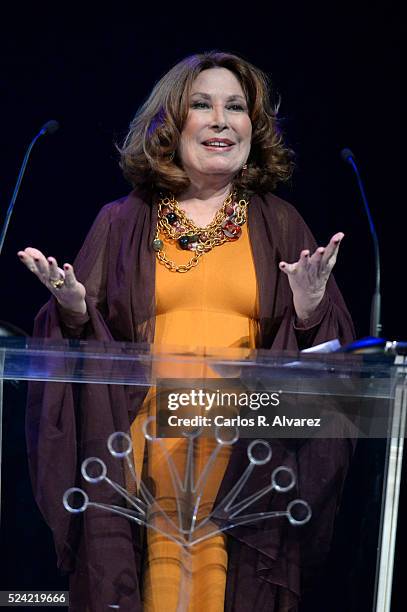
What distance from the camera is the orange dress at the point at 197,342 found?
76.3 inches

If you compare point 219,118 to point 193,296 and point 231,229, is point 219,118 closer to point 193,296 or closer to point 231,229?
point 231,229

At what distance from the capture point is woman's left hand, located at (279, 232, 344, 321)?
216cm

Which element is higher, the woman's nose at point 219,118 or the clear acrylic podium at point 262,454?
the woman's nose at point 219,118

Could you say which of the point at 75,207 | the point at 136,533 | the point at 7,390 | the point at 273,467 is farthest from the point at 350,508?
the point at 75,207

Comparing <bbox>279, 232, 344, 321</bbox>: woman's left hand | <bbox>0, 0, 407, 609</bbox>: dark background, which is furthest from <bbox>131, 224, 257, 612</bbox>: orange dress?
<bbox>0, 0, 407, 609</bbox>: dark background

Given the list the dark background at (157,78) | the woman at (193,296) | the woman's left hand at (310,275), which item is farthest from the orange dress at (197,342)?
the dark background at (157,78)

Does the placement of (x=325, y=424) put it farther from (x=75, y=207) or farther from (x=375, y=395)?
(x=75, y=207)

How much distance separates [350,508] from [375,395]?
21 cm

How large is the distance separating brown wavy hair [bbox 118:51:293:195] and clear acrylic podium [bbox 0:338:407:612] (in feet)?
2.35

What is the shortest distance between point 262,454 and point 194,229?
70cm

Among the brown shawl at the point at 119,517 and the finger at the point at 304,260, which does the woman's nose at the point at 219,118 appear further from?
the brown shawl at the point at 119,517

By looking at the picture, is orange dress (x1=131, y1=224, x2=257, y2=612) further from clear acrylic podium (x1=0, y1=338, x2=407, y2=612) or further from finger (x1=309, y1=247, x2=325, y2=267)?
finger (x1=309, y1=247, x2=325, y2=267)

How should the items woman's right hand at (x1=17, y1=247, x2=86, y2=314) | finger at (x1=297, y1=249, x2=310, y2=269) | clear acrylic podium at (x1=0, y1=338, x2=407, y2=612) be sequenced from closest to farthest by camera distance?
clear acrylic podium at (x1=0, y1=338, x2=407, y2=612), woman's right hand at (x1=17, y1=247, x2=86, y2=314), finger at (x1=297, y1=249, x2=310, y2=269)

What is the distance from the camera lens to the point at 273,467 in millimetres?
1945
